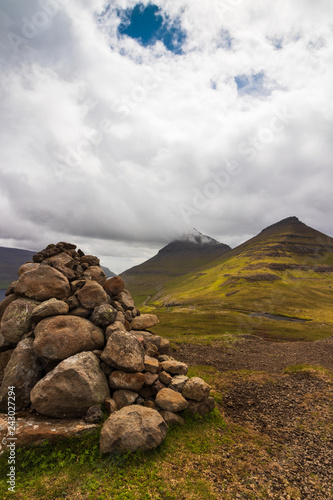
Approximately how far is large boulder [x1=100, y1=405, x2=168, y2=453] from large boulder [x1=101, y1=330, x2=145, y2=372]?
306 cm

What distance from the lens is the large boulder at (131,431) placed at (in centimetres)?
1355

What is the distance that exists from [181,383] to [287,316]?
128152 mm

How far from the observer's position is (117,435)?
1366 cm

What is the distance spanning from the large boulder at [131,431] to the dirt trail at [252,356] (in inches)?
844

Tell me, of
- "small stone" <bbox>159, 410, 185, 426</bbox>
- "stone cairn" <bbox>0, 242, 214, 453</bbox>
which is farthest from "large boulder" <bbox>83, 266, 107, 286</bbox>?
"small stone" <bbox>159, 410, 185, 426</bbox>

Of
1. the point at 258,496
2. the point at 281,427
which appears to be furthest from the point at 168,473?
the point at 281,427

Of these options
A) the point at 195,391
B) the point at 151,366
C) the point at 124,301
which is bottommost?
the point at 195,391

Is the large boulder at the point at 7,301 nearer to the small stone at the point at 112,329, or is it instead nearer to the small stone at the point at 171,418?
the small stone at the point at 112,329

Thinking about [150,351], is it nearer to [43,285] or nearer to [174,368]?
[174,368]

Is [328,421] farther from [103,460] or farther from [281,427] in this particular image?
[103,460]

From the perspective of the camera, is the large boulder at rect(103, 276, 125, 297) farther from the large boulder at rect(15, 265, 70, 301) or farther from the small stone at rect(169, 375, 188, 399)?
the small stone at rect(169, 375, 188, 399)

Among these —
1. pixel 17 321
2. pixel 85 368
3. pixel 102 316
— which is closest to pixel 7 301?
pixel 17 321

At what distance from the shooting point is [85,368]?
54.0 ft

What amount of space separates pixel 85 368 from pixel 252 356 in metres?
37.0
